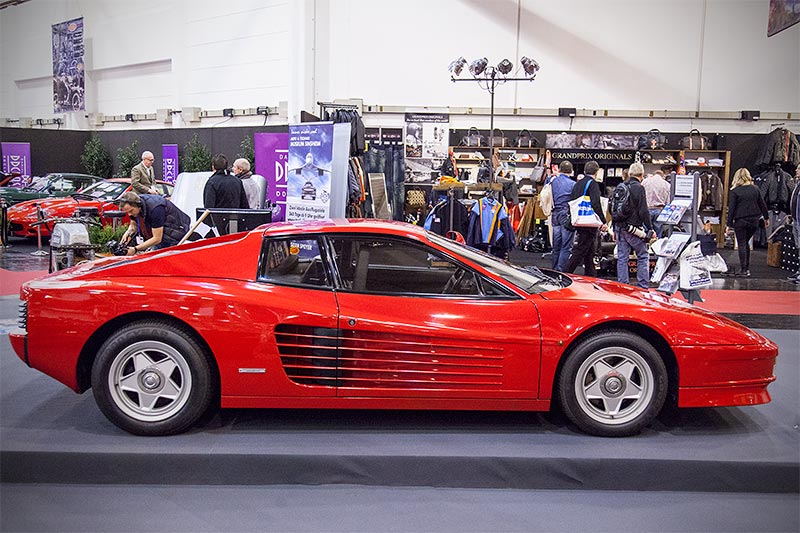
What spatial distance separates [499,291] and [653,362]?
83 centimetres

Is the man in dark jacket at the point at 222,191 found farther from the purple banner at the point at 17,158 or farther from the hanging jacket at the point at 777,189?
the purple banner at the point at 17,158

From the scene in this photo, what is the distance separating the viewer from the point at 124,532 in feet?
8.30

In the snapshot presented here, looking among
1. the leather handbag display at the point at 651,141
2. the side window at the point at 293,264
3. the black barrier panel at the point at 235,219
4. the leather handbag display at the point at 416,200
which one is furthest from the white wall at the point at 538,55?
the side window at the point at 293,264

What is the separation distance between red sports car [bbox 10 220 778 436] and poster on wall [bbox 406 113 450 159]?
11092 millimetres

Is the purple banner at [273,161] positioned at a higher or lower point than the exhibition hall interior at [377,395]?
higher

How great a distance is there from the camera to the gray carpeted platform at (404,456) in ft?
9.50

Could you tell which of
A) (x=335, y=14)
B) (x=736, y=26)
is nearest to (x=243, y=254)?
(x=335, y=14)

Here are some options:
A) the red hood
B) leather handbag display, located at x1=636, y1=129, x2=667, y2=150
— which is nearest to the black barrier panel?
the red hood

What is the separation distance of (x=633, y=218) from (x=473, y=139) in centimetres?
695

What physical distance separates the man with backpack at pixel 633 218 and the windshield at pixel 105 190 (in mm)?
9041

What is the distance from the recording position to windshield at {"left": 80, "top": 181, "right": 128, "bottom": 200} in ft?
39.5

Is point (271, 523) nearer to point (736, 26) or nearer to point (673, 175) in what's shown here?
point (673, 175)

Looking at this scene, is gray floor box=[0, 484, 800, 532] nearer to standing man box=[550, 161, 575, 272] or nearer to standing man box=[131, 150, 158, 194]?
standing man box=[550, 161, 575, 272]

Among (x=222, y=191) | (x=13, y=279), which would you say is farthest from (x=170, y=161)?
(x=222, y=191)
